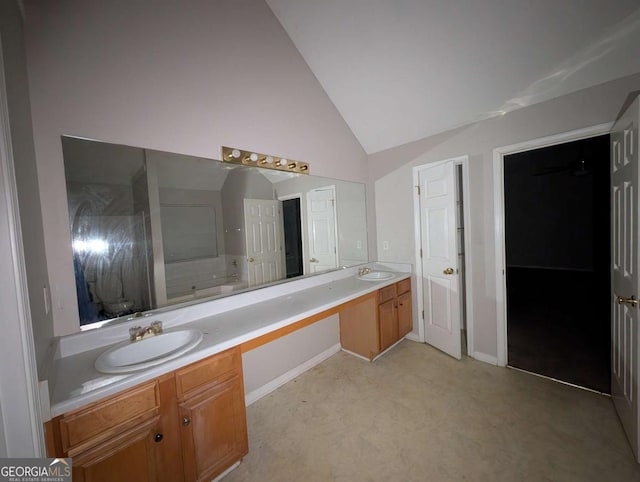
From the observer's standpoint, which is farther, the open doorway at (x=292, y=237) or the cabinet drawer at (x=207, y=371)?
the open doorway at (x=292, y=237)

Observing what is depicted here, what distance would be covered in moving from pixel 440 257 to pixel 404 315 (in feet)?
2.57

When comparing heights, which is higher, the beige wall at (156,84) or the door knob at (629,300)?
the beige wall at (156,84)

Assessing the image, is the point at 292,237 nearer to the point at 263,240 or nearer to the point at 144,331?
the point at 263,240

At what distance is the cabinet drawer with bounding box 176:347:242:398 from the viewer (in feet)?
3.90

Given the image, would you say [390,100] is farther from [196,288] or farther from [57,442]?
[57,442]

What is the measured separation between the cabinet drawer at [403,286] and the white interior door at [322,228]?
2.41 feet

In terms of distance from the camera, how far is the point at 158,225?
5.14ft

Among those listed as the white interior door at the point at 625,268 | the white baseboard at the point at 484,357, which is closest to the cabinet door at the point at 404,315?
the white baseboard at the point at 484,357

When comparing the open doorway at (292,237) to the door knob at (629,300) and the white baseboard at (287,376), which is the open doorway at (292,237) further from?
the door knob at (629,300)

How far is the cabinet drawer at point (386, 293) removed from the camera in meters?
2.54

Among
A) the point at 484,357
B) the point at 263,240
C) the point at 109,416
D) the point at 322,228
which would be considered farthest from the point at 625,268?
the point at 109,416

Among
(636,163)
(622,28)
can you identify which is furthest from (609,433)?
(622,28)

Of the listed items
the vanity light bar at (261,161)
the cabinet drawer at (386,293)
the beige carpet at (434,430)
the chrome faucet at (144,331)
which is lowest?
the beige carpet at (434,430)

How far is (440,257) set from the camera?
2668 mm
